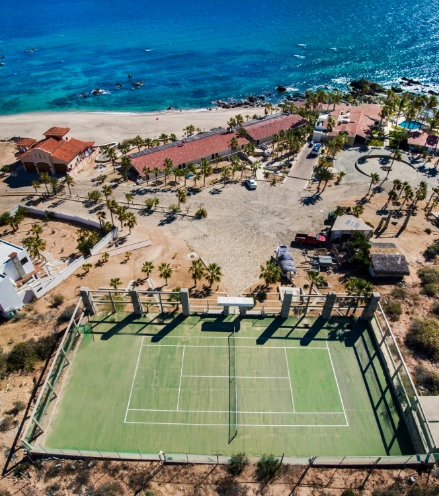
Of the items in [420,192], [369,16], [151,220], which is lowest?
[151,220]

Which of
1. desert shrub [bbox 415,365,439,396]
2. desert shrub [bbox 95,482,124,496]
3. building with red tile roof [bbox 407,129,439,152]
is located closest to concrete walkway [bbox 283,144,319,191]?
building with red tile roof [bbox 407,129,439,152]

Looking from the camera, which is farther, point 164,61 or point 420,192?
point 164,61

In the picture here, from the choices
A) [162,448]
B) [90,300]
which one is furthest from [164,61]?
[162,448]

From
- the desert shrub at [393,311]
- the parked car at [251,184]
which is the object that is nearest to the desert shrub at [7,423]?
the desert shrub at [393,311]

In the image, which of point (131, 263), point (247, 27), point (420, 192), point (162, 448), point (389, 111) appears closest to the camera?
point (162, 448)

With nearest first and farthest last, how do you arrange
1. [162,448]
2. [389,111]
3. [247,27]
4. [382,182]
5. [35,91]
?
[162,448]
[382,182]
[389,111]
[35,91]
[247,27]

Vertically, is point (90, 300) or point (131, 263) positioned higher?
point (90, 300)

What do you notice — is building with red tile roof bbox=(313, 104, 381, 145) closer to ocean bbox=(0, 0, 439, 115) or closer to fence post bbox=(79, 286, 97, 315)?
ocean bbox=(0, 0, 439, 115)

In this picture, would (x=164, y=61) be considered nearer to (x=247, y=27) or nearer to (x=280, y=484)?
(x=247, y=27)
